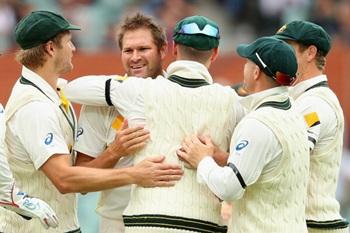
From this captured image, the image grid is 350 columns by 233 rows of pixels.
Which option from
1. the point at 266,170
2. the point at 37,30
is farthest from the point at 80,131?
the point at 266,170

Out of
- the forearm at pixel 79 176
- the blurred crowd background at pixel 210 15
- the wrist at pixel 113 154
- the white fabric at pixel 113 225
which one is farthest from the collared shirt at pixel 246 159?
the blurred crowd background at pixel 210 15

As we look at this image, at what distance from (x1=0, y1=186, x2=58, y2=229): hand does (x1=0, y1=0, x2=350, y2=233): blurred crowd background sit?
6.82m

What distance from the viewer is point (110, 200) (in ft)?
23.2

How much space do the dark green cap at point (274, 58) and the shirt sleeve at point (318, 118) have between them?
2.04ft

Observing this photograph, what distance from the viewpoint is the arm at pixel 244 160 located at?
6.30 meters

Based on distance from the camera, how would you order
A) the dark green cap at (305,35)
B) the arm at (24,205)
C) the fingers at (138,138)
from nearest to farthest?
the arm at (24,205), the fingers at (138,138), the dark green cap at (305,35)

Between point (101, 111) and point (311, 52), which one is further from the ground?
point (311, 52)

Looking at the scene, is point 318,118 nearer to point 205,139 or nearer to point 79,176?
point 205,139

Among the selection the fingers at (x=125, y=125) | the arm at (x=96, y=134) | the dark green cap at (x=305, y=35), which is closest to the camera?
the fingers at (x=125, y=125)

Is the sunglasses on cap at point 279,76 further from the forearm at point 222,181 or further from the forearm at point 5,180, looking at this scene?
the forearm at point 5,180

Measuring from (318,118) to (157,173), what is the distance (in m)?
1.15

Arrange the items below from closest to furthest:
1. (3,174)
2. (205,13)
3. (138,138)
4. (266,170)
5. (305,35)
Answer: (3,174) → (266,170) → (138,138) → (305,35) → (205,13)

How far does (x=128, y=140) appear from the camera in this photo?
6.66 meters

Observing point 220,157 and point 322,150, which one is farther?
point 322,150
